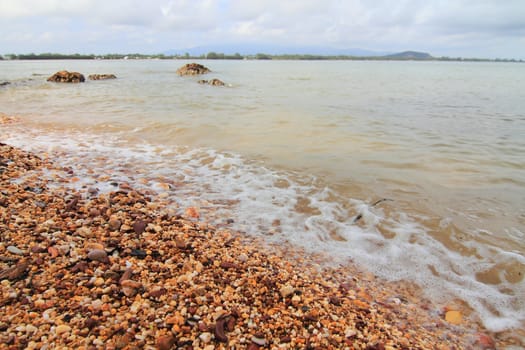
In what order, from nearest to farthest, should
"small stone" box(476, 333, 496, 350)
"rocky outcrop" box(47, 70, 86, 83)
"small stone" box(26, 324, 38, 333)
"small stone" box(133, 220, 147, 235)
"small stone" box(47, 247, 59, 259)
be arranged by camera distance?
"small stone" box(26, 324, 38, 333) < "small stone" box(476, 333, 496, 350) < "small stone" box(47, 247, 59, 259) < "small stone" box(133, 220, 147, 235) < "rocky outcrop" box(47, 70, 86, 83)

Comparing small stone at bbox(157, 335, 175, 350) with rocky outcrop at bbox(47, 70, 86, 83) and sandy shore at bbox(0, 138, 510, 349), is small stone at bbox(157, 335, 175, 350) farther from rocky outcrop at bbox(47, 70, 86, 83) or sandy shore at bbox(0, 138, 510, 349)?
rocky outcrop at bbox(47, 70, 86, 83)

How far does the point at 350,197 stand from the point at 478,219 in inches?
81.5

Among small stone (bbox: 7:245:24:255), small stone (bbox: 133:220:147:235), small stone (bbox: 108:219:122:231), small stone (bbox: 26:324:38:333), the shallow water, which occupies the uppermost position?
small stone (bbox: 7:245:24:255)

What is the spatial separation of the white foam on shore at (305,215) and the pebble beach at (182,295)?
356 mm

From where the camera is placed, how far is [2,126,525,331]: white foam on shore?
3.39 meters

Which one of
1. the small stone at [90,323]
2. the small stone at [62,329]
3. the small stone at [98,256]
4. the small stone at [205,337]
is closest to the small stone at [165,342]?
the small stone at [205,337]

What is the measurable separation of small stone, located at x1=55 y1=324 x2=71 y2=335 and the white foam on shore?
2466 millimetres

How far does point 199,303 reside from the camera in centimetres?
261

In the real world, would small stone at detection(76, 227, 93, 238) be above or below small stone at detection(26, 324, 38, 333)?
below

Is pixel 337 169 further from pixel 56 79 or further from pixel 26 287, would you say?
pixel 56 79

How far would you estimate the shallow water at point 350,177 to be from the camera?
151 inches

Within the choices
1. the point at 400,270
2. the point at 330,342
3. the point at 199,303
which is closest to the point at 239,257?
the point at 199,303

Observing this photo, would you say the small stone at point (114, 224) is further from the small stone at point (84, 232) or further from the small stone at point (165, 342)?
the small stone at point (165, 342)

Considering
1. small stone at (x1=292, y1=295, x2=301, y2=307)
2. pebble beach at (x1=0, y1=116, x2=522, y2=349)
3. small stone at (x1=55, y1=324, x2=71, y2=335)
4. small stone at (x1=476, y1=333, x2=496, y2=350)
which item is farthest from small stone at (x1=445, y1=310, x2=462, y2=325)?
small stone at (x1=55, y1=324, x2=71, y2=335)
